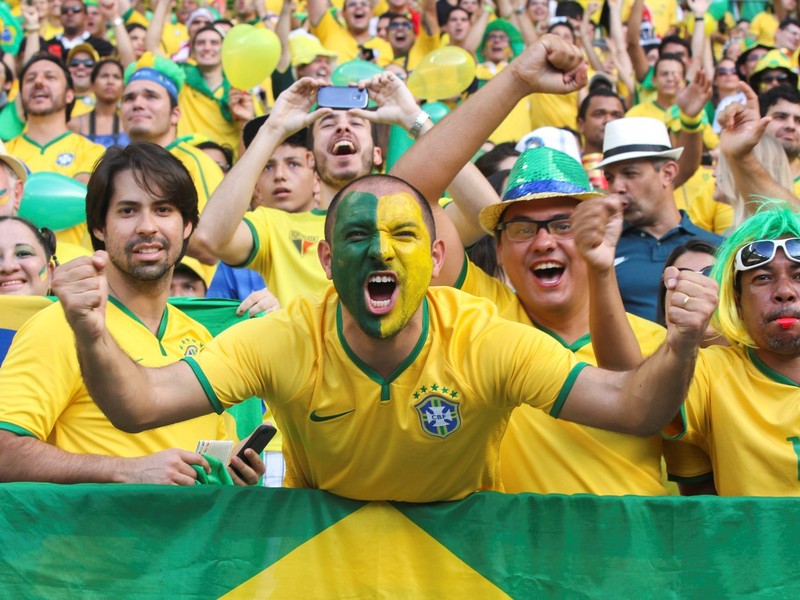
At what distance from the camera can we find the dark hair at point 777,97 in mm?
6879

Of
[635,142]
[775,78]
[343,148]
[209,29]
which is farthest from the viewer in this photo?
[209,29]

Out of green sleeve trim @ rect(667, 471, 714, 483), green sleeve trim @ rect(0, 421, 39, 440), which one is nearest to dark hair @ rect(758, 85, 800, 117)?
green sleeve trim @ rect(667, 471, 714, 483)

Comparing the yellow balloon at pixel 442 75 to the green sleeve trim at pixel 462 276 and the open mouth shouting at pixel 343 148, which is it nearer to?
the open mouth shouting at pixel 343 148

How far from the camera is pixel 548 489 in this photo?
11.2 ft

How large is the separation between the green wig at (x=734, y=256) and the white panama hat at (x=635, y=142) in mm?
2356

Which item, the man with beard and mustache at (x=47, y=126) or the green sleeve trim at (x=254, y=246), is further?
the man with beard and mustache at (x=47, y=126)

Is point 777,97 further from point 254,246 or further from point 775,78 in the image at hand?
point 254,246

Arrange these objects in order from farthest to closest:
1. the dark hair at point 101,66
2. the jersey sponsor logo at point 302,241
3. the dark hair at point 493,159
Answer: the dark hair at point 101,66 → the dark hair at point 493,159 → the jersey sponsor logo at point 302,241

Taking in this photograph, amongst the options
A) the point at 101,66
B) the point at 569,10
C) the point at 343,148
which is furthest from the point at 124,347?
the point at 569,10

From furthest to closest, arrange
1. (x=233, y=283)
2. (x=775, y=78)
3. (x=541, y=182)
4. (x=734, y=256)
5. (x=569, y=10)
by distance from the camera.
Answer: (x=569, y=10) < (x=775, y=78) < (x=233, y=283) < (x=541, y=182) < (x=734, y=256)

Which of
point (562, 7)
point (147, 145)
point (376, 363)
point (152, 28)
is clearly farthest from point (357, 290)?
point (562, 7)

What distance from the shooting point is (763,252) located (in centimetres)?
360

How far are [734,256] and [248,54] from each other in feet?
15.0

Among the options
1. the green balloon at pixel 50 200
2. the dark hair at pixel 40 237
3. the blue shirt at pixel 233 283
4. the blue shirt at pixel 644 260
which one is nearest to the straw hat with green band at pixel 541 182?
the blue shirt at pixel 644 260
